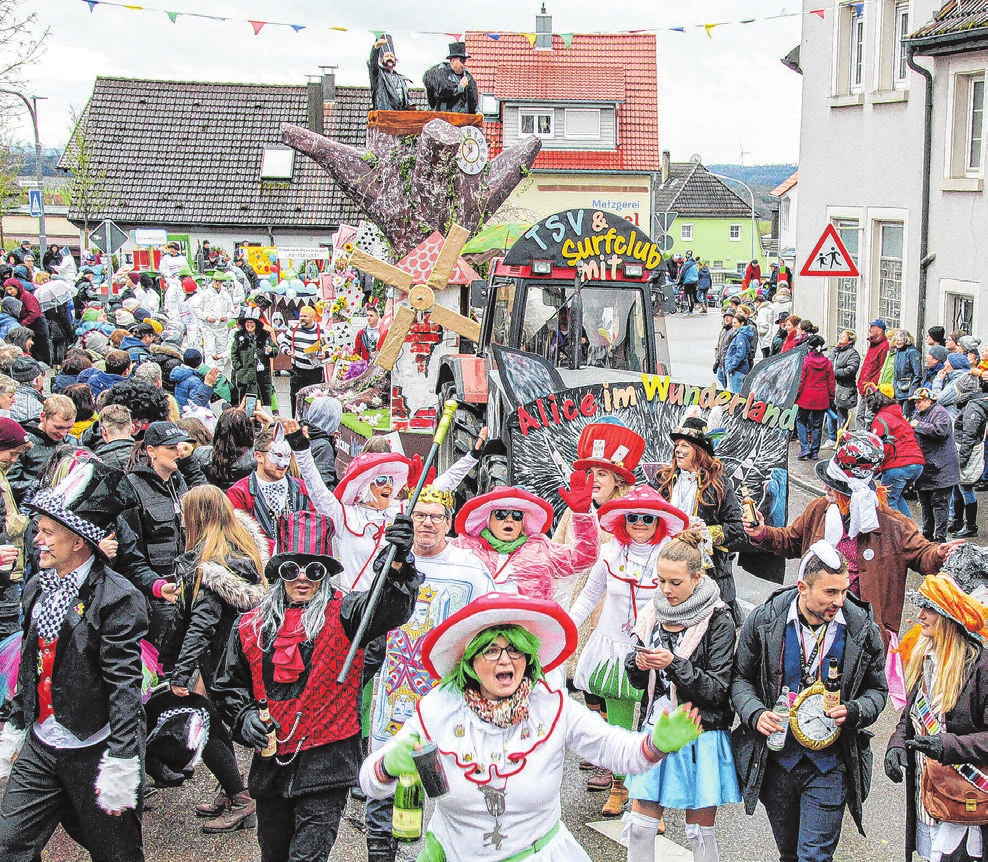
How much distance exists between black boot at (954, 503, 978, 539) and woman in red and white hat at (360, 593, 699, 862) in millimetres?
9345

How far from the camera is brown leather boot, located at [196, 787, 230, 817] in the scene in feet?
20.5

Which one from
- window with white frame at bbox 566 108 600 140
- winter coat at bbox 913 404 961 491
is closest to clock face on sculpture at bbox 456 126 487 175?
winter coat at bbox 913 404 961 491

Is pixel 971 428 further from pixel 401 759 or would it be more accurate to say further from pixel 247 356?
pixel 401 759

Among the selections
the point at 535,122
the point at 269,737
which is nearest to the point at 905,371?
the point at 269,737

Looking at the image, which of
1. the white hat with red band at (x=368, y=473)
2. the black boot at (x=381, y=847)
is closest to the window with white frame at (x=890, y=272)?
the white hat with red band at (x=368, y=473)

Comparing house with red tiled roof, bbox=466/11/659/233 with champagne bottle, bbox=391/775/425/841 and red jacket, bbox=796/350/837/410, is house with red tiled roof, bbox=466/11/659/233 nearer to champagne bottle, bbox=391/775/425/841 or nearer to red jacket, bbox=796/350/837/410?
red jacket, bbox=796/350/837/410

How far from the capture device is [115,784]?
15.3 feet

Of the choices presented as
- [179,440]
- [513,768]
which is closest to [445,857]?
[513,768]

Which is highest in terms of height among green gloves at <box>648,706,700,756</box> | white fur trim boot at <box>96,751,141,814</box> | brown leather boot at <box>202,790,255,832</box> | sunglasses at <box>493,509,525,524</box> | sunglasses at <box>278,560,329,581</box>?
sunglasses at <box>278,560,329,581</box>

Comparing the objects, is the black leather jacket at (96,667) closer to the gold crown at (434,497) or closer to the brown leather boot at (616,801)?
the gold crown at (434,497)

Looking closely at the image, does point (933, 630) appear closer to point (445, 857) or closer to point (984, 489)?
point (445, 857)

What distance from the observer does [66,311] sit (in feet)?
74.0

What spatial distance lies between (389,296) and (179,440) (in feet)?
32.6

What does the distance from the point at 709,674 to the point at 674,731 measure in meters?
1.35
